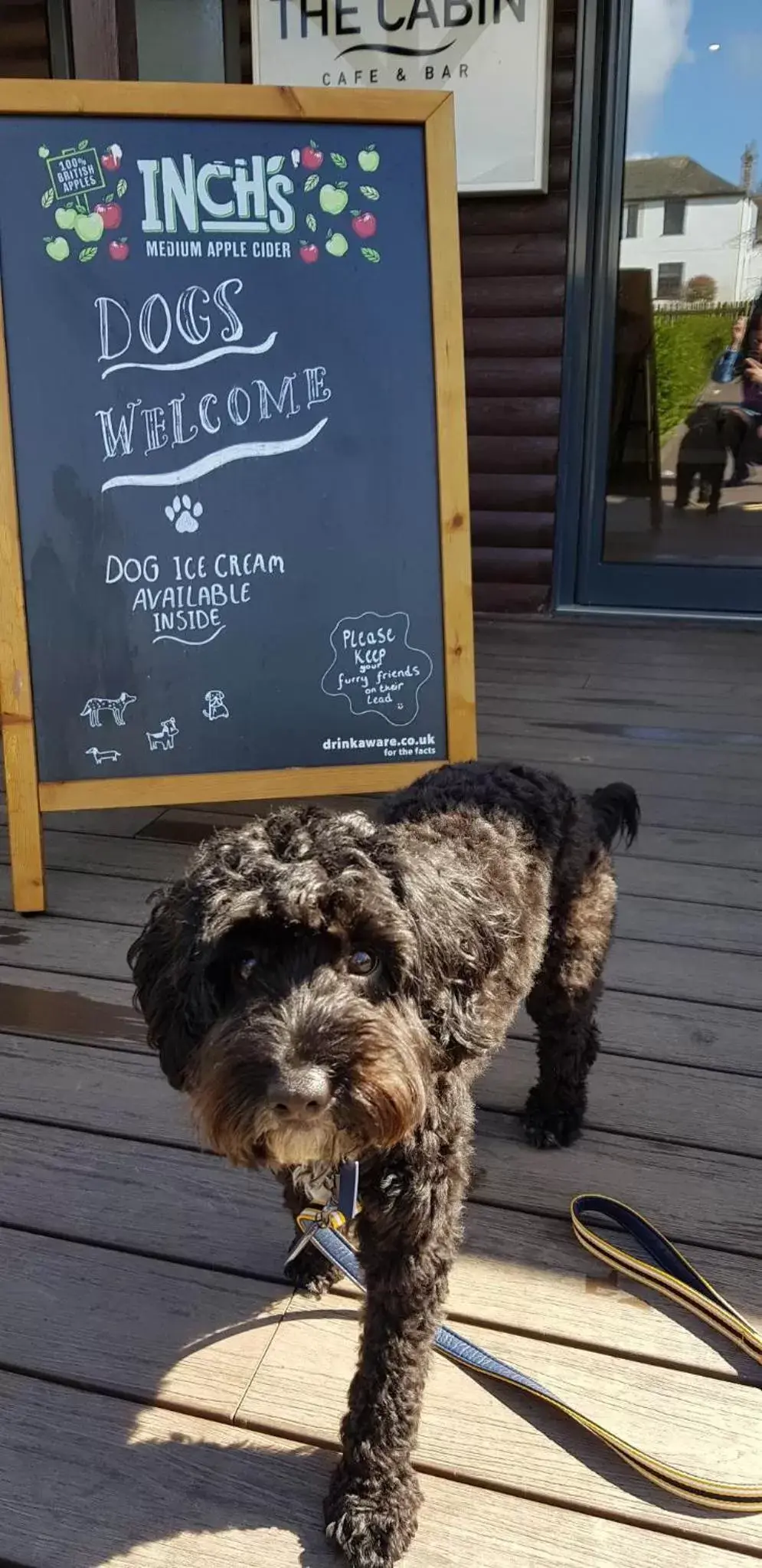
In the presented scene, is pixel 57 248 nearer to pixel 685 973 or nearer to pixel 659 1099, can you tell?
pixel 685 973

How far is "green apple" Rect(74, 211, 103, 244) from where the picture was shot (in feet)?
9.73

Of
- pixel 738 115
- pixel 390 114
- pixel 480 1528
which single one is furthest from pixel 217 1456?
pixel 738 115

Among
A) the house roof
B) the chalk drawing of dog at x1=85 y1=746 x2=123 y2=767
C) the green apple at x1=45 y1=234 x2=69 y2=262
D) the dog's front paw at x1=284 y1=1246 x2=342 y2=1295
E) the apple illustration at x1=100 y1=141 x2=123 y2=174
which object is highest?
the house roof

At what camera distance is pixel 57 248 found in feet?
9.71

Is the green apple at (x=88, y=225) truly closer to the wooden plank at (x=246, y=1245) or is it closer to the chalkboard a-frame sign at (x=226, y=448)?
the chalkboard a-frame sign at (x=226, y=448)

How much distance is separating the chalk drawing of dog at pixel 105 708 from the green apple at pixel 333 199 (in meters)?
1.45

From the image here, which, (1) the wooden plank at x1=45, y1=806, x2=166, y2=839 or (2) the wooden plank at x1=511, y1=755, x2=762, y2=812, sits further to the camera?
(2) the wooden plank at x1=511, y1=755, x2=762, y2=812

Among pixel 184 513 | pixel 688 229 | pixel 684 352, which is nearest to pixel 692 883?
pixel 184 513

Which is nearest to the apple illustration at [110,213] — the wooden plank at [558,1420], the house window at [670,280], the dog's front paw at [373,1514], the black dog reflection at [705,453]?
the wooden plank at [558,1420]

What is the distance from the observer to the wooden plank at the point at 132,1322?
1.73m

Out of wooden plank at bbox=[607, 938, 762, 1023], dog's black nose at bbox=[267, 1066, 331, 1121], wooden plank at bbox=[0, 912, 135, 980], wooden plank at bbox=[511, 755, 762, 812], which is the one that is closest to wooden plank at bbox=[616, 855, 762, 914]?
wooden plank at bbox=[607, 938, 762, 1023]

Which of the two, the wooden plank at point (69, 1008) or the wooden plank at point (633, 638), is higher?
the wooden plank at point (633, 638)

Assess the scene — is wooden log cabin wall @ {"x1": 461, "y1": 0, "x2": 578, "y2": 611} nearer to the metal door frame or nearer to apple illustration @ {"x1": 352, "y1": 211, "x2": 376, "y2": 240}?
the metal door frame

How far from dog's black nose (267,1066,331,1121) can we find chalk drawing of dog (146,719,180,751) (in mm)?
2013
